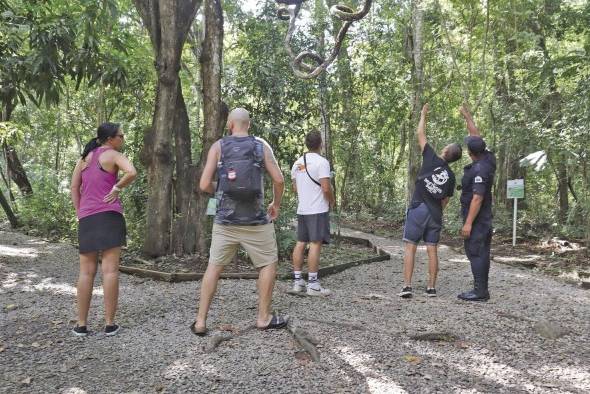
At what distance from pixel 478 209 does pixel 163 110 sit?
15.1 feet

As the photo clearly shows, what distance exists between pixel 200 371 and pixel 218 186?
1.46 meters

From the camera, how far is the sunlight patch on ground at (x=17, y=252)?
8772 millimetres

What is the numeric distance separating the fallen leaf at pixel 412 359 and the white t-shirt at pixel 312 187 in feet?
7.42

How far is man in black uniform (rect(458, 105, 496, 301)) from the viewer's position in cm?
554

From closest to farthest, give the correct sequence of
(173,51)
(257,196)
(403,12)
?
1. (257,196)
2. (173,51)
3. (403,12)

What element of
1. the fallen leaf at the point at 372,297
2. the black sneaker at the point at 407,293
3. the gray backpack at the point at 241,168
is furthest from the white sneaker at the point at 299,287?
the gray backpack at the point at 241,168

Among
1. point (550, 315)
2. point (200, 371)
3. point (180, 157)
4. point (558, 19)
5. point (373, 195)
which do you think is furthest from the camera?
point (373, 195)

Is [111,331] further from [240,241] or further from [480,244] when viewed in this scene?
[480,244]

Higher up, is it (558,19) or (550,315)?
(558,19)

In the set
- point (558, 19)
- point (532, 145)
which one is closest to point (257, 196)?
point (532, 145)

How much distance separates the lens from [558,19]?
38.9ft

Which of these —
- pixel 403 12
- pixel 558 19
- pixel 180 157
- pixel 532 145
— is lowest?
pixel 180 157

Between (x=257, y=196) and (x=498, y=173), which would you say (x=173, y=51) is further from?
(x=498, y=173)

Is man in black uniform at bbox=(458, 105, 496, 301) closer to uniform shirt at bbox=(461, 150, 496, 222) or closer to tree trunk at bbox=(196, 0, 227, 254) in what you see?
uniform shirt at bbox=(461, 150, 496, 222)
